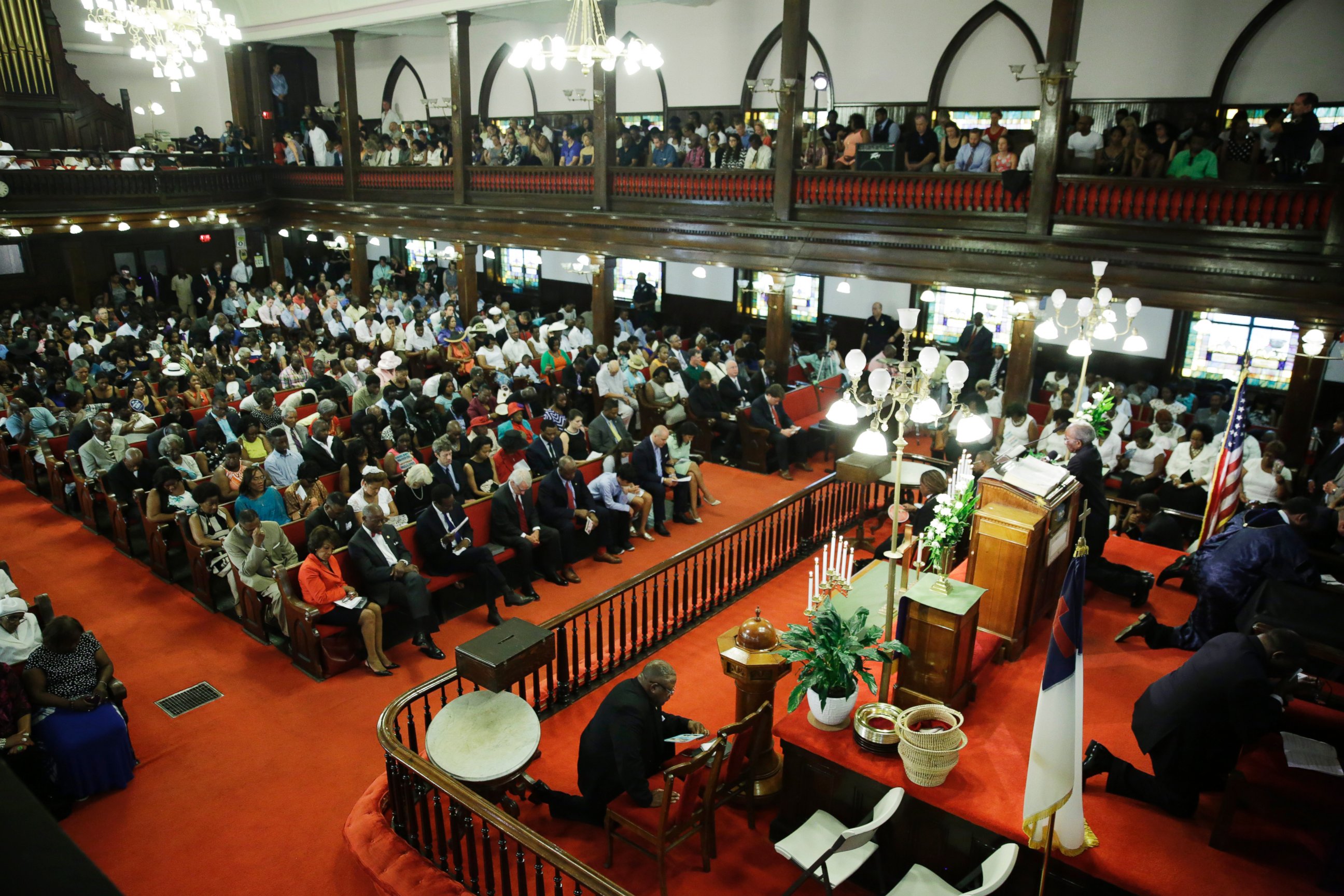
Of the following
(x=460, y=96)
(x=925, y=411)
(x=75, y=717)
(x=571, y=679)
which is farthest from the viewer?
(x=460, y=96)

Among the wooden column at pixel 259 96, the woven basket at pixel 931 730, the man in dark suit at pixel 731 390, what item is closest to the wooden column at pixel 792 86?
the man in dark suit at pixel 731 390

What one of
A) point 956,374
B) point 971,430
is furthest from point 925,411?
point 971,430

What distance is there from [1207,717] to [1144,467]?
631 cm

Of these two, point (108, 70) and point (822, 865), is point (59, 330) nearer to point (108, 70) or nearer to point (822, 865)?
point (108, 70)

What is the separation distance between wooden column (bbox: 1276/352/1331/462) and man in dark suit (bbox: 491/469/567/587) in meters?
7.85

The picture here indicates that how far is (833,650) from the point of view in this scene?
16.3 feet

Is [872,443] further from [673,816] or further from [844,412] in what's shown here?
[673,816]

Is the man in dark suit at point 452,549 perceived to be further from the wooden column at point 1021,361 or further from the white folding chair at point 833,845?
the wooden column at point 1021,361

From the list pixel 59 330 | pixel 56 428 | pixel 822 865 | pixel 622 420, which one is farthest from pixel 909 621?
pixel 59 330

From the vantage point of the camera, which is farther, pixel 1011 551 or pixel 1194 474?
pixel 1194 474

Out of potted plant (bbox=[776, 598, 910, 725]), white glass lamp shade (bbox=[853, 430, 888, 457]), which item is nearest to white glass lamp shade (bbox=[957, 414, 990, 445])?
white glass lamp shade (bbox=[853, 430, 888, 457])

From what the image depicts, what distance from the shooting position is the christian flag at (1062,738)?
4129 mm

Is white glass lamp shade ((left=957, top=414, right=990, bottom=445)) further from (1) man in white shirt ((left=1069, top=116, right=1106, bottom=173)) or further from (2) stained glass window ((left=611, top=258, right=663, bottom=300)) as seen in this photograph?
(2) stained glass window ((left=611, top=258, right=663, bottom=300))

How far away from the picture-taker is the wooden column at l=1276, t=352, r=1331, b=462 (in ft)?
30.6
